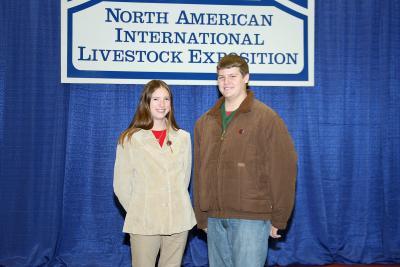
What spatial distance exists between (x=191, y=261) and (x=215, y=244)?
5.28ft

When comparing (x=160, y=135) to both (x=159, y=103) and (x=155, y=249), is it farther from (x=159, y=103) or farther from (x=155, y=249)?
(x=155, y=249)

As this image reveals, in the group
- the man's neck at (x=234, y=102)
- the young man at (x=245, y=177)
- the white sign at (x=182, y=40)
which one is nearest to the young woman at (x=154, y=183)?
the young man at (x=245, y=177)

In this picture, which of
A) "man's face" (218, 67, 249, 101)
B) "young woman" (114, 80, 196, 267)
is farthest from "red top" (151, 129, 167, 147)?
"man's face" (218, 67, 249, 101)

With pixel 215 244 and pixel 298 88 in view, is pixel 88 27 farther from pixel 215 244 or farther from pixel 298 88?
pixel 215 244

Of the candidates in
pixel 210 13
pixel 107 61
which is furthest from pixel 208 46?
pixel 107 61

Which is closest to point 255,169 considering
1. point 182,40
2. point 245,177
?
point 245,177

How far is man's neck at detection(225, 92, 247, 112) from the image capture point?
218 cm

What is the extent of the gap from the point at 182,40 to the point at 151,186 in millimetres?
1787

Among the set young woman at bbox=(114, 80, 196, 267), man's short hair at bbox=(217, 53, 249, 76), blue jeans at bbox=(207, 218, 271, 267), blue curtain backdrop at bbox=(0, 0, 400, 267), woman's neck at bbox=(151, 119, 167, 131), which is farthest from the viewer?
blue curtain backdrop at bbox=(0, 0, 400, 267)

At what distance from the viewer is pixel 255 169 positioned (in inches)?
81.5

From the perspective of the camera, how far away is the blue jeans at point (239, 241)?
2.02m

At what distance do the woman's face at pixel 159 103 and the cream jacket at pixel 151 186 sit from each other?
0.11 m

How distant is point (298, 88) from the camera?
3.81 meters

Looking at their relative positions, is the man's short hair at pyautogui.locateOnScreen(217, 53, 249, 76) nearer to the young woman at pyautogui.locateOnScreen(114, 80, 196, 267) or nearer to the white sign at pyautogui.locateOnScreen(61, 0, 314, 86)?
the young woman at pyautogui.locateOnScreen(114, 80, 196, 267)
